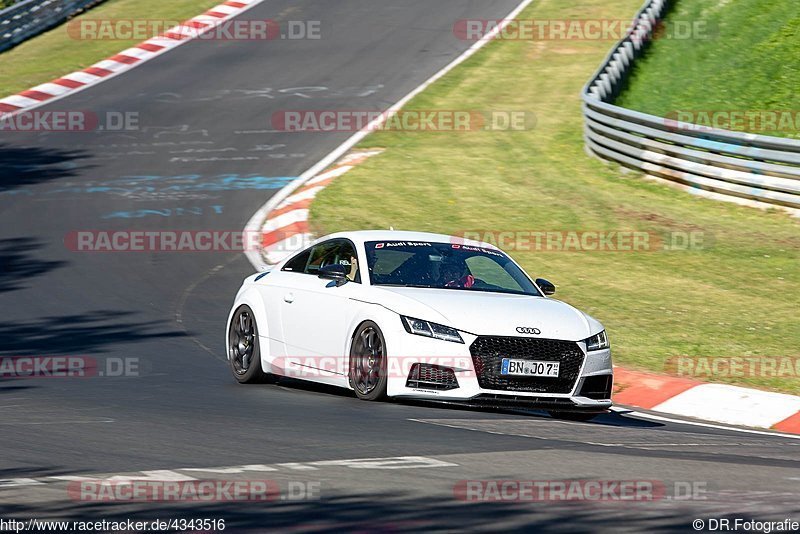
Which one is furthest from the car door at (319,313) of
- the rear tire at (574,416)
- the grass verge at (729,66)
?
the grass verge at (729,66)

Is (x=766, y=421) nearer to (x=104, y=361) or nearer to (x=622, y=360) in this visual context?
(x=622, y=360)

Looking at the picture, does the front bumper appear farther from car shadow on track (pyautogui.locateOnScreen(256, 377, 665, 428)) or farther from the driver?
the driver

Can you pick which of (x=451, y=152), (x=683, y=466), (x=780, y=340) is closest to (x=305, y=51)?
(x=451, y=152)

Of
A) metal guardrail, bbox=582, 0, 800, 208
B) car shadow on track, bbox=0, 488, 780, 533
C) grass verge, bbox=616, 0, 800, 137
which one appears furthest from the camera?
grass verge, bbox=616, 0, 800, 137

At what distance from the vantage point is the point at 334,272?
36.0 ft

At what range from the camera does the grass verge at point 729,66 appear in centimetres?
2789

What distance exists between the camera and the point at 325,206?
2052 centimetres

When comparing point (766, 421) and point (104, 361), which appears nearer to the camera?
point (766, 421)

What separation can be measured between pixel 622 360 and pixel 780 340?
1.87m

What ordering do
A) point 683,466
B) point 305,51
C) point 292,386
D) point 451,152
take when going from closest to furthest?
point 683,466 < point 292,386 < point 451,152 < point 305,51

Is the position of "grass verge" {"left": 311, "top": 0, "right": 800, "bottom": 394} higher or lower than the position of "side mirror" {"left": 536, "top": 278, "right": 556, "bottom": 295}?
Answer: lower

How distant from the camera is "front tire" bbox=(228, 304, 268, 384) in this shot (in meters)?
11.8

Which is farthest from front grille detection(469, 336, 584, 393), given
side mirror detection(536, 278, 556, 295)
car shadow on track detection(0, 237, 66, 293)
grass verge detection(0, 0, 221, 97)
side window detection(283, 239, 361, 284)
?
grass verge detection(0, 0, 221, 97)

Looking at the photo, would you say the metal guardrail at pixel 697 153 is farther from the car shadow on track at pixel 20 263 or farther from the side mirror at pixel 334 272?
the side mirror at pixel 334 272
